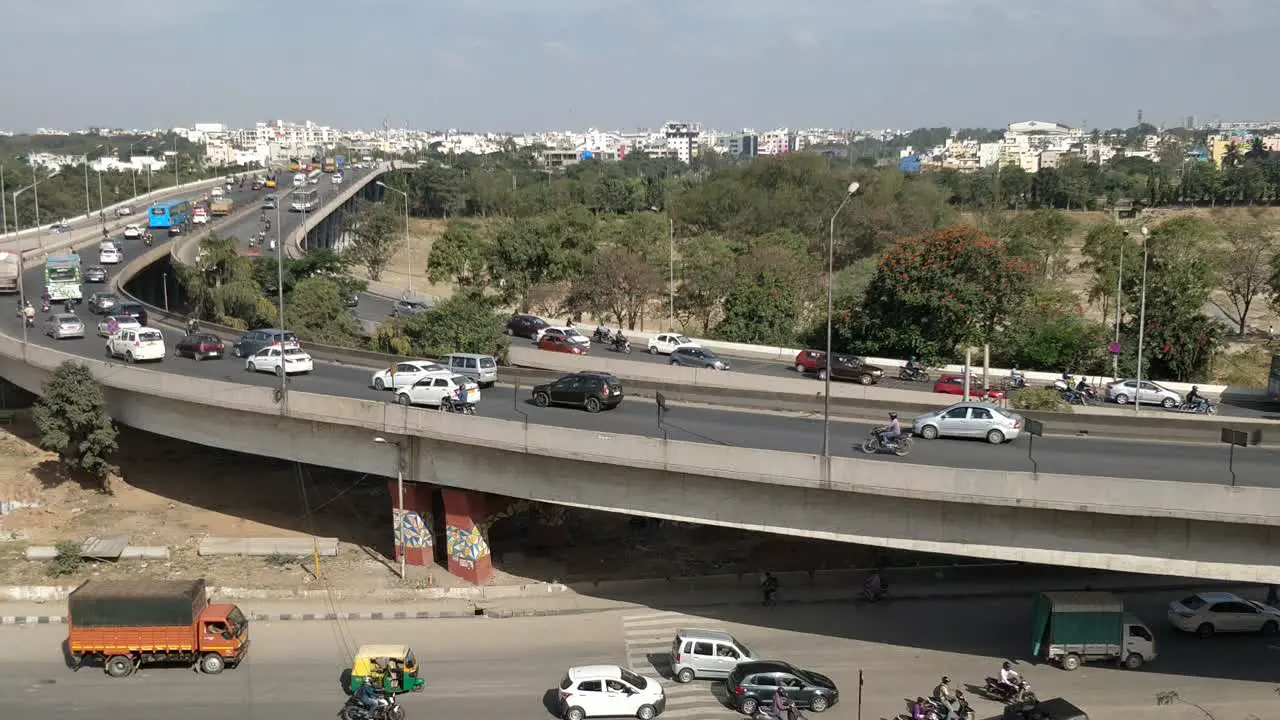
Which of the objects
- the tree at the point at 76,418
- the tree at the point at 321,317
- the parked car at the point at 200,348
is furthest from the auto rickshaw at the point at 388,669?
the tree at the point at 321,317

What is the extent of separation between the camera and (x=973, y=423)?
3225 cm

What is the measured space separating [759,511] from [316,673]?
11493 mm

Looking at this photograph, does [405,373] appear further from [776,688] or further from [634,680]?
[776,688]

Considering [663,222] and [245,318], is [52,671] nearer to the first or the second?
[245,318]

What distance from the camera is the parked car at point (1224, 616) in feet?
94.7

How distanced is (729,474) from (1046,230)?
65386mm

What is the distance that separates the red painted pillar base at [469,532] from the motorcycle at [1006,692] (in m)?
14.3

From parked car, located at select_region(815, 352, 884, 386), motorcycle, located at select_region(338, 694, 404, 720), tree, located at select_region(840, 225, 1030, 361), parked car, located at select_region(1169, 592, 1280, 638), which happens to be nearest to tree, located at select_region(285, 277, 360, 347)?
parked car, located at select_region(815, 352, 884, 386)

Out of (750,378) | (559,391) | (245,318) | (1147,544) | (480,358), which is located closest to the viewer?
(1147,544)

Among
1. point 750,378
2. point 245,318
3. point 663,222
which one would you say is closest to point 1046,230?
point 663,222

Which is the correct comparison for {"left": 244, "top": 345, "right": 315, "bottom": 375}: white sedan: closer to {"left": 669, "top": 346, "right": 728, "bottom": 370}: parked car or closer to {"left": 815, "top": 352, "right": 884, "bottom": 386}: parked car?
{"left": 669, "top": 346, "right": 728, "bottom": 370}: parked car

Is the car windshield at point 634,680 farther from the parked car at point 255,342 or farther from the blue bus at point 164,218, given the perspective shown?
the blue bus at point 164,218

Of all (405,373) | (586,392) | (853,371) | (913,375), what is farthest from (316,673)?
(913,375)

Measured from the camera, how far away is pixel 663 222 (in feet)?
308
